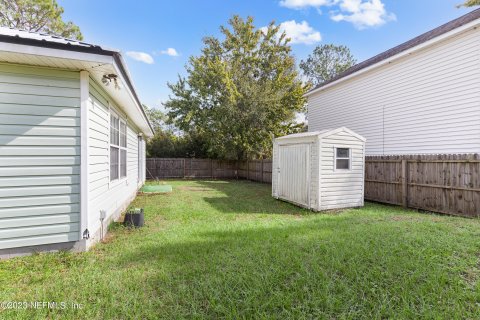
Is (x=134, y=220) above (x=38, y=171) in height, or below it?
below

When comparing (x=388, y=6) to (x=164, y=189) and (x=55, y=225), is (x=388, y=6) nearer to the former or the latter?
(x=164, y=189)

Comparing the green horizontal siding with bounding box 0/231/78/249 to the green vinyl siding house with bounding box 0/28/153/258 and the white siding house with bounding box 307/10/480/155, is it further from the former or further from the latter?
the white siding house with bounding box 307/10/480/155

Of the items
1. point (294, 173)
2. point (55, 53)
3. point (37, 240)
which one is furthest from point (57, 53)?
point (294, 173)

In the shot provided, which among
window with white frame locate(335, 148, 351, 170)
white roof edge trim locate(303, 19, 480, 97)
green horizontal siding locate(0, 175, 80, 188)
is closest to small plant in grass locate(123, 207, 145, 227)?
green horizontal siding locate(0, 175, 80, 188)

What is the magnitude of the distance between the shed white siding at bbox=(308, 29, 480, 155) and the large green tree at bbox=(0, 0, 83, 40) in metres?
19.2

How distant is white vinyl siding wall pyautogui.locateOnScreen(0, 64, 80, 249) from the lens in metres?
3.36

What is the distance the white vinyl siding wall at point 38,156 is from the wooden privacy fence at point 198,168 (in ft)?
48.5

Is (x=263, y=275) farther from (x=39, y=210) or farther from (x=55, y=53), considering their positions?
(x=55, y=53)

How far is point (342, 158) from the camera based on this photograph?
7.48m

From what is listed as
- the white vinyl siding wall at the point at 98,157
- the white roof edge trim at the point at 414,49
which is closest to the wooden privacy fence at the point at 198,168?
the white roof edge trim at the point at 414,49

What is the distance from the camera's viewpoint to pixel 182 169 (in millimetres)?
19594

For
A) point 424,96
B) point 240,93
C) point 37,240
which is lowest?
point 37,240

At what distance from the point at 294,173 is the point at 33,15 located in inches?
792

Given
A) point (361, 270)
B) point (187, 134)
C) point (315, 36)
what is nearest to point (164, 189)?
point (361, 270)
